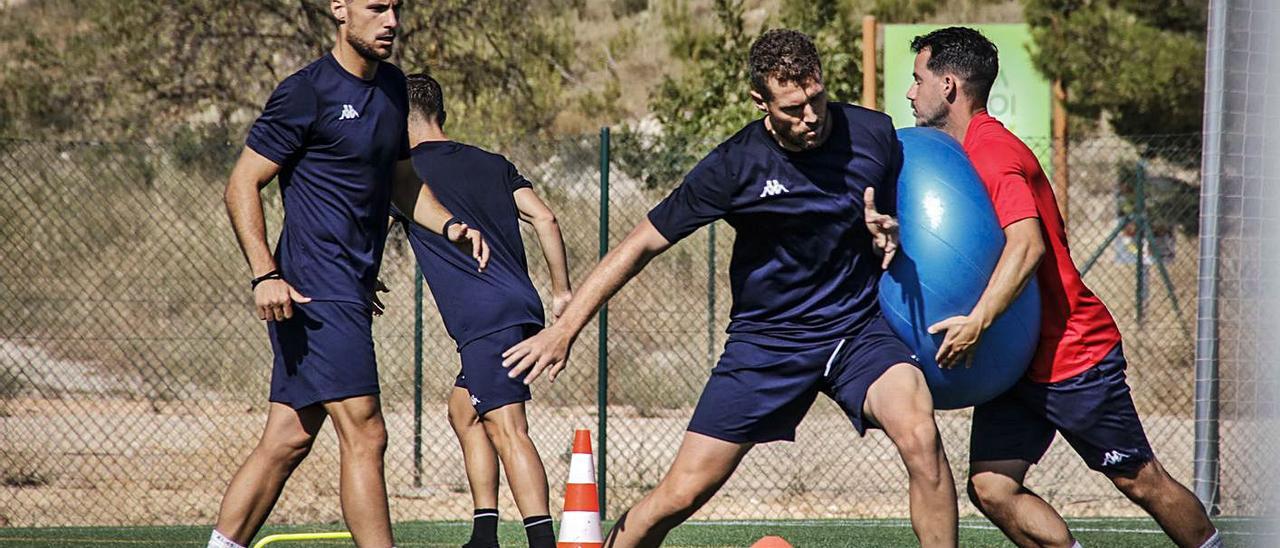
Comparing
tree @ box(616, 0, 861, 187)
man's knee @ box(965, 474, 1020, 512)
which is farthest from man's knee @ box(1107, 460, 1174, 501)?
tree @ box(616, 0, 861, 187)

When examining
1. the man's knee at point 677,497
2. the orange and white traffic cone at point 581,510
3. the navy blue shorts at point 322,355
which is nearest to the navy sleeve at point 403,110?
the navy blue shorts at point 322,355

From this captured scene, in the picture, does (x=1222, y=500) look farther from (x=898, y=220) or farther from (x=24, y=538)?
(x=24, y=538)

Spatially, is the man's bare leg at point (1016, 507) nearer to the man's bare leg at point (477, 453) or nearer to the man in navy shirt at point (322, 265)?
the man in navy shirt at point (322, 265)

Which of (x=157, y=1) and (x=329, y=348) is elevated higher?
(x=157, y=1)

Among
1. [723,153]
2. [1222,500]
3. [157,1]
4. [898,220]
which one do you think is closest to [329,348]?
[723,153]

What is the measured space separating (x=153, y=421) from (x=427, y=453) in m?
2.25

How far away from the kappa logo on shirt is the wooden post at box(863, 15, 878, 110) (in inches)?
391

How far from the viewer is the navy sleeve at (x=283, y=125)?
5359 millimetres

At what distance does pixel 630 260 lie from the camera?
5.12 m

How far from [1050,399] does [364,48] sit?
2.59 m

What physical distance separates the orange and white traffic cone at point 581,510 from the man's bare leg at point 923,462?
1.24 m

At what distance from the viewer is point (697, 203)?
5133 millimetres

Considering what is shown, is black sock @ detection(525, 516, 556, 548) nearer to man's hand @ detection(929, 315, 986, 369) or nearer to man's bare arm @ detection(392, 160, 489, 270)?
man's bare arm @ detection(392, 160, 489, 270)

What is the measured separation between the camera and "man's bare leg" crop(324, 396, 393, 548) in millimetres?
5293
